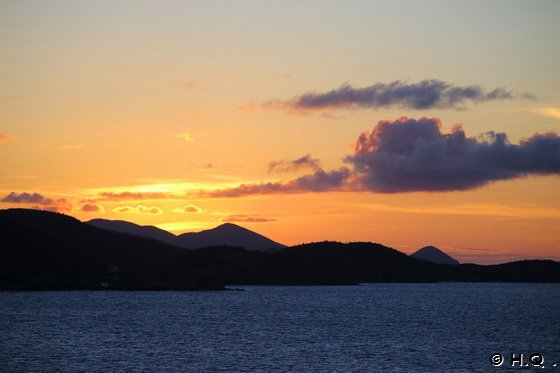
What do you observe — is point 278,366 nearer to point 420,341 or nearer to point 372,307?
point 420,341

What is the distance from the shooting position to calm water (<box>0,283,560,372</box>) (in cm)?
7931

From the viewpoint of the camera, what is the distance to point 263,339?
10356 cm

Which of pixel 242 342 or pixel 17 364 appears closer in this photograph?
pixel 17 364

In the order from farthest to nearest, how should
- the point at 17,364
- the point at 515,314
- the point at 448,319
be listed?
the point at 515,314 < the point at 448,319 < the point at 17,364

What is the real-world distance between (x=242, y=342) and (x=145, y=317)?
4869cm

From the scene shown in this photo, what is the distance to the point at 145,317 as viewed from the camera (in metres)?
143

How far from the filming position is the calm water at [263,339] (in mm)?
79312

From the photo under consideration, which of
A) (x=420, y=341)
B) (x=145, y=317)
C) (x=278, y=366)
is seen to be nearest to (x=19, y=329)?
(x=145, y=317)

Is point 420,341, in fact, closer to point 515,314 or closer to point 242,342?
point 242,342

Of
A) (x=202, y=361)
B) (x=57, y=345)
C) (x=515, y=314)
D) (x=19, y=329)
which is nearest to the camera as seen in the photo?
(x=202, y=361)

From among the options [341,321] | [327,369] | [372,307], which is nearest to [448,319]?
[341,321]

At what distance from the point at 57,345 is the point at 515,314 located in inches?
4207

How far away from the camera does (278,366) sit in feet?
256

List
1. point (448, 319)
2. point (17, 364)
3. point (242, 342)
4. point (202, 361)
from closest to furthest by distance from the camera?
point (17, 364) < point (202, 361) < point (242, 342) < point (448, 319)
